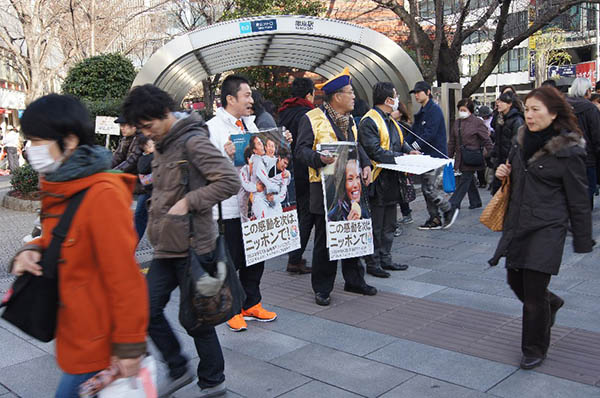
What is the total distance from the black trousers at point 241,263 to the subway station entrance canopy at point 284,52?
5.17 meters

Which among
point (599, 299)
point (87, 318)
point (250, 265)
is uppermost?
point (87, 318)

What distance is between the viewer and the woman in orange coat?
216cm

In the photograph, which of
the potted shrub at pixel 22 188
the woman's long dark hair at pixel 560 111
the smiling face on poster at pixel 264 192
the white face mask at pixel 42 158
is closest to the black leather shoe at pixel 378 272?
the smiling face on poster at pixel 264 192

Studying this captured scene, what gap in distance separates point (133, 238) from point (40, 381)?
216 cm

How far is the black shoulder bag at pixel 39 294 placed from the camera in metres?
2.17

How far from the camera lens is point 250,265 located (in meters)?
4.72

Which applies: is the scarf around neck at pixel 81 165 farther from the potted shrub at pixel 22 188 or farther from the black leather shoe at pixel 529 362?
the potted shrub at pixel 22 188

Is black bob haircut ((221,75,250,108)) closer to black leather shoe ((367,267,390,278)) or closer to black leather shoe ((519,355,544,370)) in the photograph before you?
black leather shoe ((367,267,390,278))

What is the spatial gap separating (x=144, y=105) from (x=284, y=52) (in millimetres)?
9278

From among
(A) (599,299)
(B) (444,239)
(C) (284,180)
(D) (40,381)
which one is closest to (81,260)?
(D) (40,381)

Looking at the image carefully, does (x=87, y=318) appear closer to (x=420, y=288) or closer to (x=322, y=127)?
(x=322, y=127)

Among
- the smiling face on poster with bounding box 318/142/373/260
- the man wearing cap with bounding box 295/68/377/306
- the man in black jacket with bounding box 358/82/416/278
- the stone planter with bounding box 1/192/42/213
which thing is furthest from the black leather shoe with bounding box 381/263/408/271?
the stone planter with bounding box 1/192/42/213

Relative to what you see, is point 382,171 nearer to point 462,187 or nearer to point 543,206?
point 543,206

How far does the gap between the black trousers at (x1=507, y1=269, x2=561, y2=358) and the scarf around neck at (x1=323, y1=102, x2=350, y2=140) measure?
2.03m
